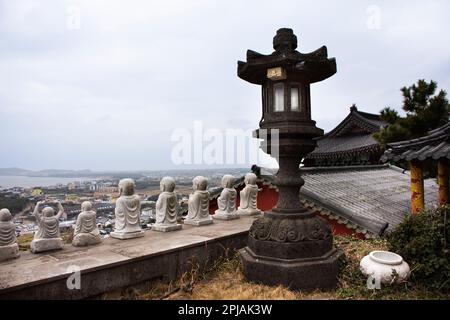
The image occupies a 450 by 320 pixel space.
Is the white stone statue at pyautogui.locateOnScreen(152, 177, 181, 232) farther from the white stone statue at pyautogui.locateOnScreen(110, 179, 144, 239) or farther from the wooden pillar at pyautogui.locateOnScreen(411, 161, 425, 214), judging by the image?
the wooden pillar at pyautogui.locateOnScreen(411, 161, 425, 214)

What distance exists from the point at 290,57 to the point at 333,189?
7.30 m

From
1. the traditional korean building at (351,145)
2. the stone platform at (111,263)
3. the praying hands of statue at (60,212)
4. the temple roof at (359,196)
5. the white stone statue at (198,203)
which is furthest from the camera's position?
the traditional korean building at (351,145)

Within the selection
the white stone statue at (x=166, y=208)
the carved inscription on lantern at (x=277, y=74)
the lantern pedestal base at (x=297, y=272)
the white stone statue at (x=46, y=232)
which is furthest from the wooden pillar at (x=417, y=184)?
the white stone statue at (x=46, y=232)

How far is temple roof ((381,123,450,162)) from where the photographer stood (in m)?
6.67

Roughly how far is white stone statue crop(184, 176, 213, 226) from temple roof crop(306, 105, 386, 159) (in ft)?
54.5

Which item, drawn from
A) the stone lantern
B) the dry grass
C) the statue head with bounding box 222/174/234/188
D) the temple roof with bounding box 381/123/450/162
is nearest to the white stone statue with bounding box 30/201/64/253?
the dry grass

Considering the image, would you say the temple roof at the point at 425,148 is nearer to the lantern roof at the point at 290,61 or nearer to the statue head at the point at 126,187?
the lantern roof at the point at 290,61

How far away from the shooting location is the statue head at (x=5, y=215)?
3.60 m

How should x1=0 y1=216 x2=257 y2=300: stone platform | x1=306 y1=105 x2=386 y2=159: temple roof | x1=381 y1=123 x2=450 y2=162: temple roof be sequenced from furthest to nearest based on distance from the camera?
x1=306 y1=105 x2=386 y2=159: temple roof → x1=381 y1=123 x2=450 y2=162: temple roof → x1=0 y1=216 x2=257 y2=300: stone platform

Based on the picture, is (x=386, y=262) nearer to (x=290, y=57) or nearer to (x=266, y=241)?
(x=266, y=241)
